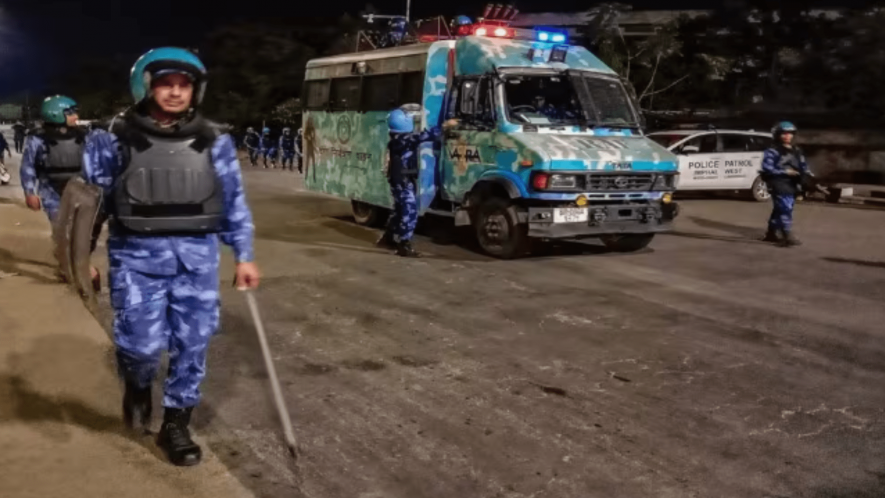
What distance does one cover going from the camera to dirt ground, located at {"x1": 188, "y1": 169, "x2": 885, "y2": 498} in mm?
4090

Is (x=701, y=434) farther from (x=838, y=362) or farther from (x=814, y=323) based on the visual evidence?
(x=814, y=323)

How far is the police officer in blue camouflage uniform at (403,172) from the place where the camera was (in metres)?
10.1

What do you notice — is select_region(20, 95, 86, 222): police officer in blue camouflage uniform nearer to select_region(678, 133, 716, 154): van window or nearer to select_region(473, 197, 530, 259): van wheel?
select_region(473, 197, 530, 259): van wheel

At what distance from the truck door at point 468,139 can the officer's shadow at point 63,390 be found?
17.2 feet

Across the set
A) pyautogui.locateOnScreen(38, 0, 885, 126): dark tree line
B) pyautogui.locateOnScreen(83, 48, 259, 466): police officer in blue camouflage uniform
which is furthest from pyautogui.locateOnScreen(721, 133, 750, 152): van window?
pyautogui.locateOnScreen(83, 48, 259, 466): police officer in blue camouflage uniform

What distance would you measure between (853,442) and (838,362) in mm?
1660

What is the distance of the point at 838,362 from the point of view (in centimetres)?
609

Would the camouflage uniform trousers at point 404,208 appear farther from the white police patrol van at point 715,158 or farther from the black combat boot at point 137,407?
the white police patrol van at point 715,158

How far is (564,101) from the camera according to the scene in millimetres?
10180

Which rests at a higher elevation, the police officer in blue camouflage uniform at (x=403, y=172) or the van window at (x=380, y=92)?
the van window at (x=380, y=92)

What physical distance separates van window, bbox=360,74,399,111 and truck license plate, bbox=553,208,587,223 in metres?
3.06

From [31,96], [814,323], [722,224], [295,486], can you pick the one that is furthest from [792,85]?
[31,96]

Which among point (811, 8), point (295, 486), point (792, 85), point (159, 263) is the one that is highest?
point (811, 8)

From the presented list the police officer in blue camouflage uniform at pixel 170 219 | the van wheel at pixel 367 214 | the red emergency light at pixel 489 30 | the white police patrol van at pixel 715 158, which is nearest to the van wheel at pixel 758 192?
the white police patrol van at pixel 715 158
